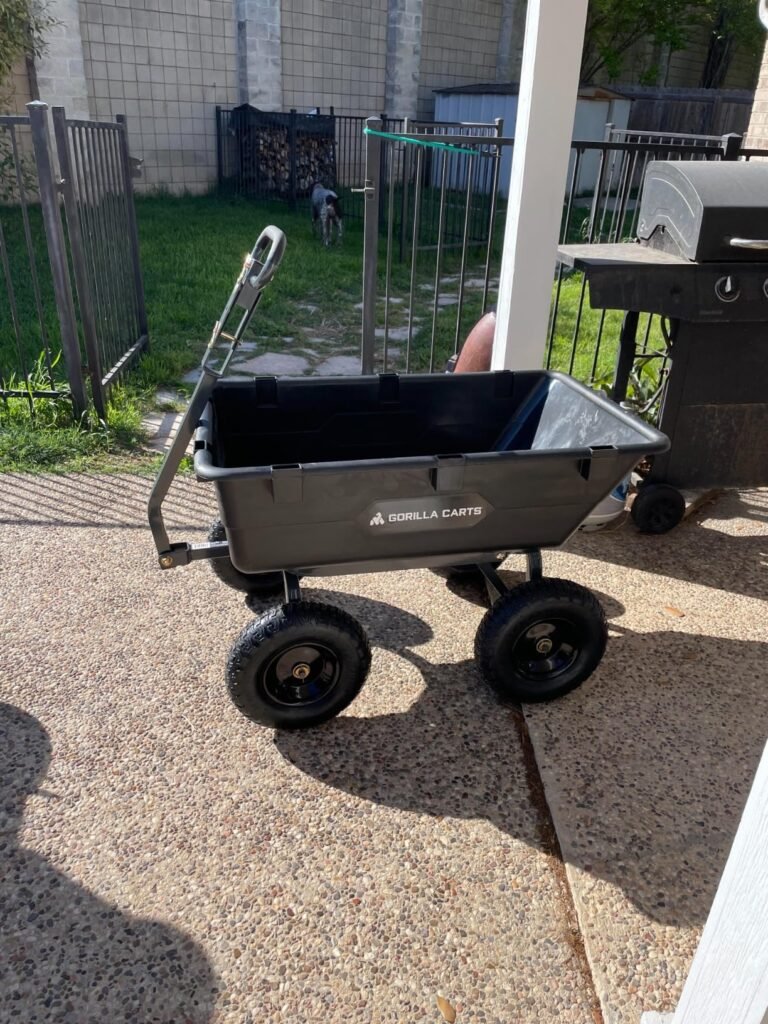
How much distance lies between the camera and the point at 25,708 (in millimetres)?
2383

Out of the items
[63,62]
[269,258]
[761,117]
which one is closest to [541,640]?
[269,258]

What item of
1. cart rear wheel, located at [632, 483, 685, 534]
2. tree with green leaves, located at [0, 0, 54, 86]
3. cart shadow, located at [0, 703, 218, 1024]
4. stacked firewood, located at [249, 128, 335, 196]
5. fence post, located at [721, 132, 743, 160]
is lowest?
cart shadow, located at [0, 703, 218, 1024]

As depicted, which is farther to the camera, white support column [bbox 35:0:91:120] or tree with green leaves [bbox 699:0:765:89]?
tree with green leaves [bbox 699:0:765:89]

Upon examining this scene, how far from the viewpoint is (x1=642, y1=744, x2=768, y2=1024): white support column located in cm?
113

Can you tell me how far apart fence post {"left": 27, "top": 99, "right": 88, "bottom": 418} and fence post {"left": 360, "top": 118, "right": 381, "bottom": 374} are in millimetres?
1507

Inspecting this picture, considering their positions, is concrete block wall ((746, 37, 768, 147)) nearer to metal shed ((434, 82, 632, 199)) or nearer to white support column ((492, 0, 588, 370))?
white support column ((492, 0, 588, 370))

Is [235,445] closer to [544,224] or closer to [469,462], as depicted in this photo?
[469,462]

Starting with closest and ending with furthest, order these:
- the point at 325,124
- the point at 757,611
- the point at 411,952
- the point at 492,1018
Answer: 1. the point at 492,1018
2. the point at 411,952
3. the point at 757,611
4. the point at 325,124

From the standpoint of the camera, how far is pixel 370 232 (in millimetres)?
3943

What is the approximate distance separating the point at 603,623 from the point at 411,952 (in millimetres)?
1102

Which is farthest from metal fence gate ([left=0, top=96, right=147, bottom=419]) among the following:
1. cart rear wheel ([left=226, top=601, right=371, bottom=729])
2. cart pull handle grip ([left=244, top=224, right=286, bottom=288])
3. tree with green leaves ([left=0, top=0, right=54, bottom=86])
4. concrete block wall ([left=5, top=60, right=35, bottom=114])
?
concrete block wall ([left=5, top=60, right=35, bottom=114])

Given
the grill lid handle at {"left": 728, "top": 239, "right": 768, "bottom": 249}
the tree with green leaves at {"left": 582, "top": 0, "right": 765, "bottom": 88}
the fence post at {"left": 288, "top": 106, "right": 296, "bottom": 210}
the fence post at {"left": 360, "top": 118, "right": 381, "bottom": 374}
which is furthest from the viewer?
the tree with green leaves at {"left": 582, "top": 0, "right": 765, "bottom": 88}

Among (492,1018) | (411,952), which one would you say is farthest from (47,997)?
(492,1018)

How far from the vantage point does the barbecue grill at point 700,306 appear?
290cm
